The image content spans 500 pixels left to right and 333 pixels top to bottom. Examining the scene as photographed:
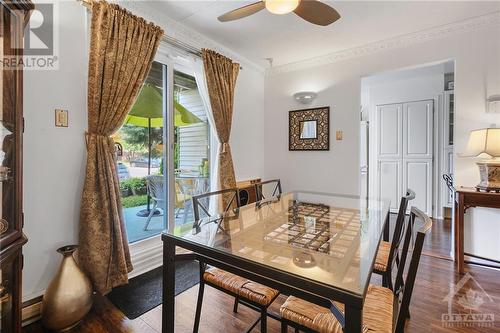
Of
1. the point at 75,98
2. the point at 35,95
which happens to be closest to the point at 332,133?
the point at 75,98

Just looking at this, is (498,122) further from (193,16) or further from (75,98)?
(75,98)

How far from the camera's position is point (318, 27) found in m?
2.72

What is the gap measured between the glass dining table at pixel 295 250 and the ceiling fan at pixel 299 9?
4.57 ft

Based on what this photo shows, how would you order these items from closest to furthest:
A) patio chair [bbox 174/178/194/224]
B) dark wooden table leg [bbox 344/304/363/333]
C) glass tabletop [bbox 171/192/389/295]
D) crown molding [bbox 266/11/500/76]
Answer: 1. dark wooden table leg [bbox 344/304/363/333]
2. glass tabletop [bbox 171/192/389/295]
3. crown molding [bbox 266/11/500/76]
4. patio chair [bbox 174/178/194/224]

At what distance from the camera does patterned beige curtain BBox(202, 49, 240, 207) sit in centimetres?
297

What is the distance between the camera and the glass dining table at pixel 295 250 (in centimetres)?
89

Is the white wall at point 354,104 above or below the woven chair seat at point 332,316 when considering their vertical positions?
above

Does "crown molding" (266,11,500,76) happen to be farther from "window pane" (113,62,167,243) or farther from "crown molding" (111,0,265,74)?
"window pane" (113,62,167,243)

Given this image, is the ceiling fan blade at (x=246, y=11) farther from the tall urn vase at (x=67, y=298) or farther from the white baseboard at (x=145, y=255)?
the white baseboard at (x=145, y=255)

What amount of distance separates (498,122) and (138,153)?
3.60m

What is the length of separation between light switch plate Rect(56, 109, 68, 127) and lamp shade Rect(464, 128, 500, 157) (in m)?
3.55

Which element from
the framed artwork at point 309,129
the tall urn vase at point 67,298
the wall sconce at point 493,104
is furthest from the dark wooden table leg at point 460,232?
the tall urn vase at point 67,298

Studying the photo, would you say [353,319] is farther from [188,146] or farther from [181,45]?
[181,45]
